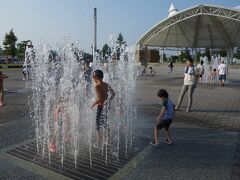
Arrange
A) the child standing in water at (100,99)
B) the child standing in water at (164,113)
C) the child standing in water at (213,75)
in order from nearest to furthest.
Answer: the child standing in water at (100,99) < the child standing in water at (164,113) < the child standing in water at (213,75)

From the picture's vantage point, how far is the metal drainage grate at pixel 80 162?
4.79 metres

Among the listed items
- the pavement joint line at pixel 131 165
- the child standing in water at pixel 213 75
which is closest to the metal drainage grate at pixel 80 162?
the pavement joint line at pixel 131 165

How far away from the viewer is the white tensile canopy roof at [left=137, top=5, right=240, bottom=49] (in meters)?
48.1

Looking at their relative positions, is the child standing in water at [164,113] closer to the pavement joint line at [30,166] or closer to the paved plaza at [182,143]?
the paved plaza at [182,143]

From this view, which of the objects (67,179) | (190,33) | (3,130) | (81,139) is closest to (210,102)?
(81,139)

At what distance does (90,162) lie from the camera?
5250mm

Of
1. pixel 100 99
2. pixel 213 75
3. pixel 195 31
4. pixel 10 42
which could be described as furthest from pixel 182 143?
pixel 10 42

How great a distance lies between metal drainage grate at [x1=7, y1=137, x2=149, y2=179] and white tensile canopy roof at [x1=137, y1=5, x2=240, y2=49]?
41699 mm

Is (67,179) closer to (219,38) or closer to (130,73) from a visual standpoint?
(130,73)

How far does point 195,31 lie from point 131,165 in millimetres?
58012

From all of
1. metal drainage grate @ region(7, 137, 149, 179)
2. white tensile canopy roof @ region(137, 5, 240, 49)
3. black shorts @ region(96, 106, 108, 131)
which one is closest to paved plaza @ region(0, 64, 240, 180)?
metal drainage grate @ region(7, 137, 149, 179)

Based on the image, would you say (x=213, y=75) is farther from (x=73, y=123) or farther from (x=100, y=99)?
(x=100, y=99)

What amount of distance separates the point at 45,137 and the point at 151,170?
107 inches

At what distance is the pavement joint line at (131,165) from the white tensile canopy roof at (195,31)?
41.3m
